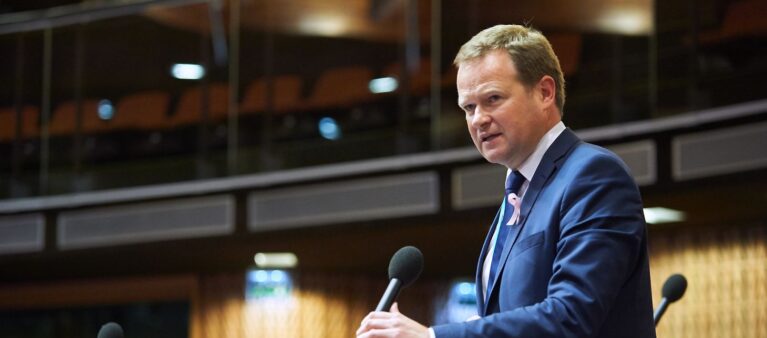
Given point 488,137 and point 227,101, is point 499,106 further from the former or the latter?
point 227,101

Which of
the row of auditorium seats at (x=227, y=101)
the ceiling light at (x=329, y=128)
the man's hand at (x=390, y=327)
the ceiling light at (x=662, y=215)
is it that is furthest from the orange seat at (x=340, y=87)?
the man's hand at (x=390, y=327)

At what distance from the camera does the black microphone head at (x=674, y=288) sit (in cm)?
383

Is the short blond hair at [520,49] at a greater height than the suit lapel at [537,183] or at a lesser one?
greater

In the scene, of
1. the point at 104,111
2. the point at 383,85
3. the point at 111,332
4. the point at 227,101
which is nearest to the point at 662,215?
the point at 383,85

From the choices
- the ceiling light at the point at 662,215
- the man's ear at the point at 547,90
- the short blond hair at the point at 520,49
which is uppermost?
the short blond hair at the point at 520,49

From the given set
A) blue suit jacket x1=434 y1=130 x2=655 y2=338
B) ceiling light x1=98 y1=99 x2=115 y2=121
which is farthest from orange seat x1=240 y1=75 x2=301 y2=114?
blue suit jacket x1=434 y1=130 x2=655 y2=338

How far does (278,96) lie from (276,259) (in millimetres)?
1929

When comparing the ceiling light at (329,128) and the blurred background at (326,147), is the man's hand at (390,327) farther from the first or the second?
the ceiling light at (329,128)

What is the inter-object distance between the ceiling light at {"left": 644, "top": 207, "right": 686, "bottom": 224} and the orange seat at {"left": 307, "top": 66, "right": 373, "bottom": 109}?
2.86 m

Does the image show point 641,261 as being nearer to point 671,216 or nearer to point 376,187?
point 671,216

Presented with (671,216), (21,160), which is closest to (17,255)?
(21,160)

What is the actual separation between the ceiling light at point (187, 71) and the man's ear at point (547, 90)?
31.1 feet

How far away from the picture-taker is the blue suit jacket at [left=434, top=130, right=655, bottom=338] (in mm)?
1964

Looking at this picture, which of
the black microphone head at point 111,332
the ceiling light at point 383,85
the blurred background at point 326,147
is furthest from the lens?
the ceiling light at point 383,85
